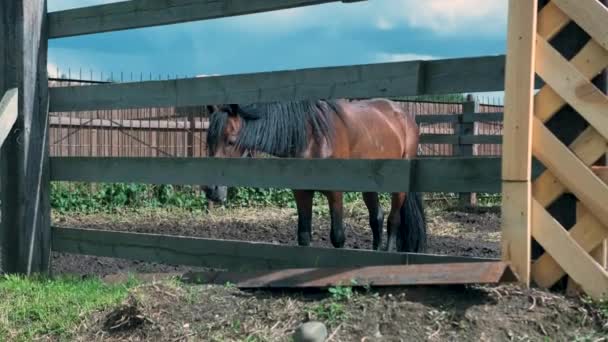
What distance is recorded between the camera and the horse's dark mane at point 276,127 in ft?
→ 22.3

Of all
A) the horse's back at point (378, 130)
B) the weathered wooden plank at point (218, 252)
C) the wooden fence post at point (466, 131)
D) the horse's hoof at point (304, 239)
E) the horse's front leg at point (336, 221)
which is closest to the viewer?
the weathered wooden plank at point (218, 252)

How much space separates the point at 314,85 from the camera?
4074 millimetres

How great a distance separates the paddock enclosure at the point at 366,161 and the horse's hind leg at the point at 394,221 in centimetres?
403

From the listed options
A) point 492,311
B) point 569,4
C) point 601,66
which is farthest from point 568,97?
A: point 492,311

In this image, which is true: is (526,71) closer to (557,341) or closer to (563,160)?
(563,160)

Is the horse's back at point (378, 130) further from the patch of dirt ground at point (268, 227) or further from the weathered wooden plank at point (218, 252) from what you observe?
the weathered wooden plank at point (218, 252)

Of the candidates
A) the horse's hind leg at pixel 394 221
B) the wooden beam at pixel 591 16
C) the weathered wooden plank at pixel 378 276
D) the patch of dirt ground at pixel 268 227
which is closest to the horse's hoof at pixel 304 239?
the horse's hind leg at pixel 394 221

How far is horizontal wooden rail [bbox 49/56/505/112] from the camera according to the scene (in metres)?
3.56

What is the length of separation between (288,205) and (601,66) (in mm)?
11276

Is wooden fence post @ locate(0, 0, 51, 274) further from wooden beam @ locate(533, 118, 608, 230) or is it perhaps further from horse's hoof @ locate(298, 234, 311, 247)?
wooden beam @ locate(533, 118, 608, 230)

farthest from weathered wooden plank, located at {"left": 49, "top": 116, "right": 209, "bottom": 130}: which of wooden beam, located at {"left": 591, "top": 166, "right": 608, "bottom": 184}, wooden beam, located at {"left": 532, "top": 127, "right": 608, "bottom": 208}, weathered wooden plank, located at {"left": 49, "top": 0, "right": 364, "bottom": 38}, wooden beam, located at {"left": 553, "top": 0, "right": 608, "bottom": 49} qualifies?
wooden beam, located at {"left": 591, "top": 166, "right": 608, "bottom": 184}

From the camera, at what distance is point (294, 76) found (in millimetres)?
4137

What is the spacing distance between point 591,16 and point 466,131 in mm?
10445

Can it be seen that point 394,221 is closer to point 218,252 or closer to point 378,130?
Result: point 378,130
